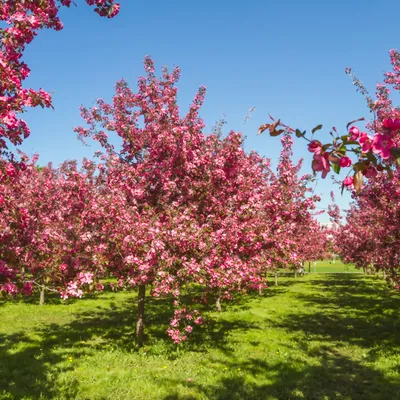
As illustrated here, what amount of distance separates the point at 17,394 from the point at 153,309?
11.7 metres

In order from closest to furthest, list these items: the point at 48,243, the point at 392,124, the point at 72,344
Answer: the point at 392,124, the point at 72,344, the point at 48,243

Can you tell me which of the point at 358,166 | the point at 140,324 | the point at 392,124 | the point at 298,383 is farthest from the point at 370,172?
the point at 140,324

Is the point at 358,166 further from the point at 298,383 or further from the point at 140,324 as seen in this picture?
the point at 140,324

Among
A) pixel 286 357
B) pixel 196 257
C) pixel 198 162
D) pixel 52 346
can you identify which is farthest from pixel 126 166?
pixel 286 357

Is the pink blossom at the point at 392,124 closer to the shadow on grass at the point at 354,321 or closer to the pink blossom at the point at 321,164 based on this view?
the pink blossom at the point at 321,164

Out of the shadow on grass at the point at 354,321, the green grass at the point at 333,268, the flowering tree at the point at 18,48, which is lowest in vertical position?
the green grass at the point at 333,268

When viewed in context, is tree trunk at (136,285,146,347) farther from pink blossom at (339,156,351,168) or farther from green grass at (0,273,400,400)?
pink blossom at (339,156,351,168)

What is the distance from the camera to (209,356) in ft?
34.7

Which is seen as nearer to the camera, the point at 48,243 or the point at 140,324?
the point at 140,324

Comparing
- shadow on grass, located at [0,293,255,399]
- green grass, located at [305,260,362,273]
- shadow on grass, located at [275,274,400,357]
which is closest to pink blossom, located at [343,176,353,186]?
shadow on grass, located at [0,293,255,399]

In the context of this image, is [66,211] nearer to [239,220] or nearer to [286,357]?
[239,220]

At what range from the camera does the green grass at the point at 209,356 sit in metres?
8.15

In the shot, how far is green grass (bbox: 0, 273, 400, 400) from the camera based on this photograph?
8148 millimetres

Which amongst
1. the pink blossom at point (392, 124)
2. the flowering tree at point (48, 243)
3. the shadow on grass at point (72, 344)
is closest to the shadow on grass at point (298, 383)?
the shadow on grass at point (72, 344)
